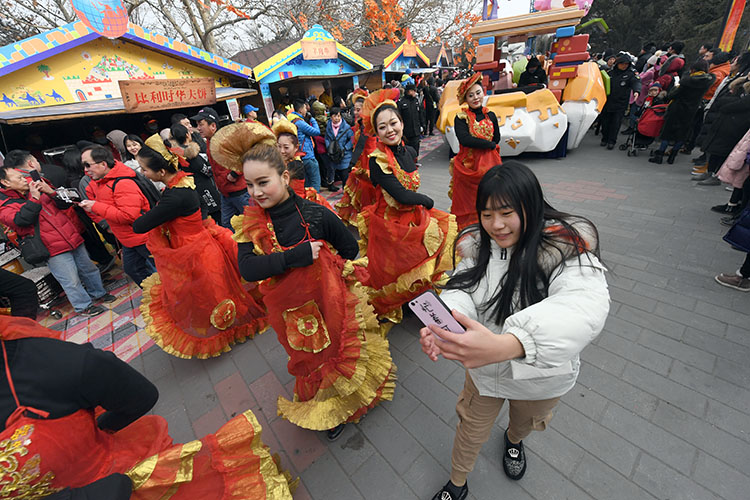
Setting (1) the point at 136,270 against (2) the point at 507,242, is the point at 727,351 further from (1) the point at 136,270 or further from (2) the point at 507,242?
(1) the point at 136,270

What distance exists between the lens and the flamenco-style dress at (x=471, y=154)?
372cm

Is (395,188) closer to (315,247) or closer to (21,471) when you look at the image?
(315,247)

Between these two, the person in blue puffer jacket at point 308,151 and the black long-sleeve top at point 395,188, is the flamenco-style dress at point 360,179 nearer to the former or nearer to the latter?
the black long-sleeve top at point 395,188

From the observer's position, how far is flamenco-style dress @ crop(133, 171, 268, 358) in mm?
2914

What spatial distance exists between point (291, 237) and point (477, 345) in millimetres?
1319

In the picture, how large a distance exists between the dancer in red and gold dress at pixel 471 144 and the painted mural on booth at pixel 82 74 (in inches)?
292

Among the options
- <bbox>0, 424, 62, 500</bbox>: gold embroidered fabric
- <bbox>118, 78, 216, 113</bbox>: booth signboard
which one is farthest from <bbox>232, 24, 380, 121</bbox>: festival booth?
<bbox>0, 424, 62, 500</bbox>: gold embroidered fabric

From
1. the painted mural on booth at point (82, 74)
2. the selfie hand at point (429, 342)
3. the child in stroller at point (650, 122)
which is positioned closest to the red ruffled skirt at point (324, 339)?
the selfie hand at point (429, 342)

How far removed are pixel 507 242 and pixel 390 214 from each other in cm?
175

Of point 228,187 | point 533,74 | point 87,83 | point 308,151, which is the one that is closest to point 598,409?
point 228,187

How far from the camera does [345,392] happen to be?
2.12 meters

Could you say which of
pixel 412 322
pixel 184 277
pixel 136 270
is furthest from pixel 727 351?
pixel 136 270

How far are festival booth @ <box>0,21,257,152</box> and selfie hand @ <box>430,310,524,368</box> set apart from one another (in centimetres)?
688

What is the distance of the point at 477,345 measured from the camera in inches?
38.8
